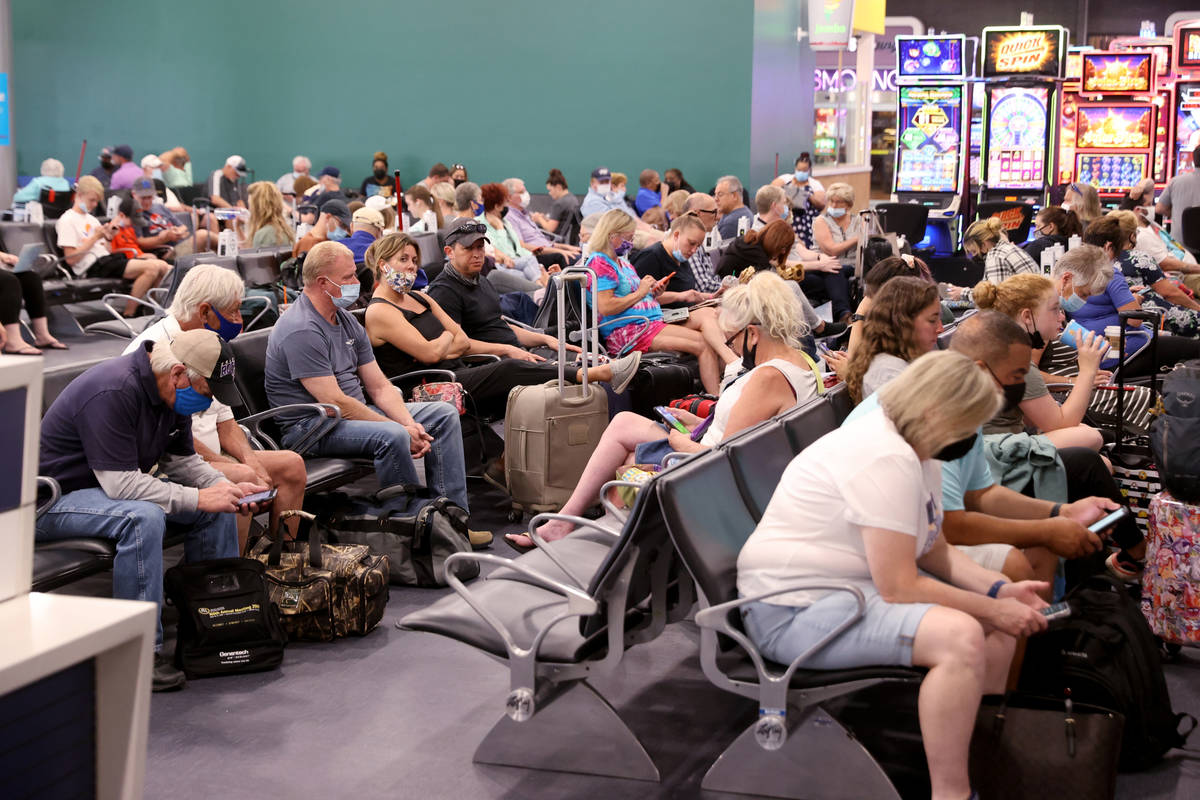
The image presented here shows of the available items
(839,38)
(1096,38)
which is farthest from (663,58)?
(1096,38)

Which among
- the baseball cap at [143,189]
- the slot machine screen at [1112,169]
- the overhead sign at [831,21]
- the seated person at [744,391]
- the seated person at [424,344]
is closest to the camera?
the seated person at [744,391]

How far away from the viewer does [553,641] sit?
10.8 feet

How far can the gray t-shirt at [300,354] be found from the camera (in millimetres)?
5305

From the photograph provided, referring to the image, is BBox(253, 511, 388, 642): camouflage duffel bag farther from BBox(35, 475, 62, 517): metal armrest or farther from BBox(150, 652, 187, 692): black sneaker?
BBox(35, 475, 62, 517): metal armrest

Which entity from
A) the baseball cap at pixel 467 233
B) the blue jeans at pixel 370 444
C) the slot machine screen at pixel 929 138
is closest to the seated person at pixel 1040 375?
the blue jeans at pixel 370 444

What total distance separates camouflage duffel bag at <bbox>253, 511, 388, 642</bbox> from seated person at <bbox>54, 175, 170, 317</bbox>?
7218 mm

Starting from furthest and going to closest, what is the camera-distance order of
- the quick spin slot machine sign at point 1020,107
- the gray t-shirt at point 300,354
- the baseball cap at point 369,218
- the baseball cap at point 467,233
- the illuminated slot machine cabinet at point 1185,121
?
the illuminated slot machine cabinet at point 1185,121, the quick spin slot machine sign at point 1020,107, the baseball cap at point 369,218, the baseball cap at point 467,233, the gray t-shirt at point 300,354

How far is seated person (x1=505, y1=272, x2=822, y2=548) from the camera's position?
4320 millimetres

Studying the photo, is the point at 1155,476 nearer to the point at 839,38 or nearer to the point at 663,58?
the point at 663,58

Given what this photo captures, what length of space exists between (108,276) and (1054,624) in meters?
9.60

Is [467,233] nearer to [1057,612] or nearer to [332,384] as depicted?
[332,384]

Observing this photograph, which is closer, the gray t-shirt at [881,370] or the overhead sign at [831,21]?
the gray t-shirt at [881,370]

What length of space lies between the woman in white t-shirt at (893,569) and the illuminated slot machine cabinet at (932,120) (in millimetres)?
12526

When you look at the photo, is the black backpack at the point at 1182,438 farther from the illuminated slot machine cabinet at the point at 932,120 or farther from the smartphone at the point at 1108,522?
the illuminated slot machine cabinet at the point at 932,120
